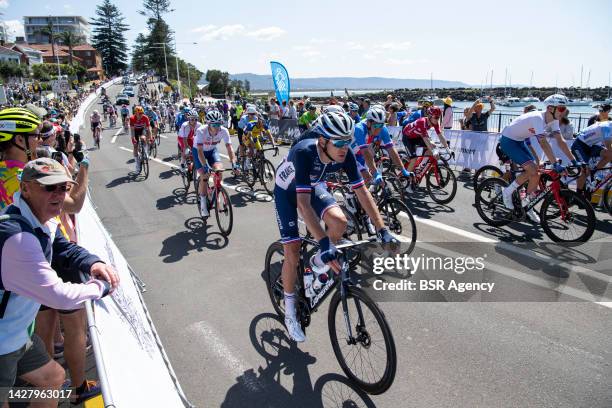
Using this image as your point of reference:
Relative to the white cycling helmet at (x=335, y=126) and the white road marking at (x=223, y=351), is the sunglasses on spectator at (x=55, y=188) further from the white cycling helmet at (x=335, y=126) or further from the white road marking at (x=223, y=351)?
the white road marking at (x=223, y=351)

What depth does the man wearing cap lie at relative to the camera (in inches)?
88.4

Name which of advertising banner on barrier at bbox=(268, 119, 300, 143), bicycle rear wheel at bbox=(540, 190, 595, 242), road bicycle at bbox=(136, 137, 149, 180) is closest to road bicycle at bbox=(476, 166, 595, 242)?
bicycle rear wheel at bbox=(540, 190, 595, 242)

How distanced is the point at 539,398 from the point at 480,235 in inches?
162

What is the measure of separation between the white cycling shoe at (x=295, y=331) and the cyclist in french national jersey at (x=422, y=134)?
6135 millimetres

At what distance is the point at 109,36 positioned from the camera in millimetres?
116438

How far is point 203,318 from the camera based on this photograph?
499cm

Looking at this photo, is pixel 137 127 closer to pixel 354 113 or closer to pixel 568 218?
pixel 354 113

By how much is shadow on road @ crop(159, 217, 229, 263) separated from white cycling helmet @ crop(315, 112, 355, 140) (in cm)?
418

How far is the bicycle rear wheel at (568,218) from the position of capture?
6.36 metres

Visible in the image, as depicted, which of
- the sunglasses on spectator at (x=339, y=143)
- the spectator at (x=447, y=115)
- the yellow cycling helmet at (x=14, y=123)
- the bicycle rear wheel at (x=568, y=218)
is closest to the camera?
the yellow cycling helmet at (x=14, y=123)

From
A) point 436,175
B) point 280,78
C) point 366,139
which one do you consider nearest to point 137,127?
point 366,139

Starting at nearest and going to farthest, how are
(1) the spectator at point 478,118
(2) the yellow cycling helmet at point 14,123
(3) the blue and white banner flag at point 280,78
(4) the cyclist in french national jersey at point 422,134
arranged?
(2) the yellow cycling helmet at point 14,123, (4) the cyclist in french national jersey at point 422,134, (1) the spectator at point 478,118, (3) the blue and white banner flag at point 280,78

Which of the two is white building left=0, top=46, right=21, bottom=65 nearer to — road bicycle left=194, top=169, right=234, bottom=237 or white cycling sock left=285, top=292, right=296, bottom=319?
road bicycle left=194, top=169, right=234, bottom=237

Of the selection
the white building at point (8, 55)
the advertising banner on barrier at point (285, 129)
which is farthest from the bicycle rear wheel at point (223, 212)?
the white building at point (8, 55)
